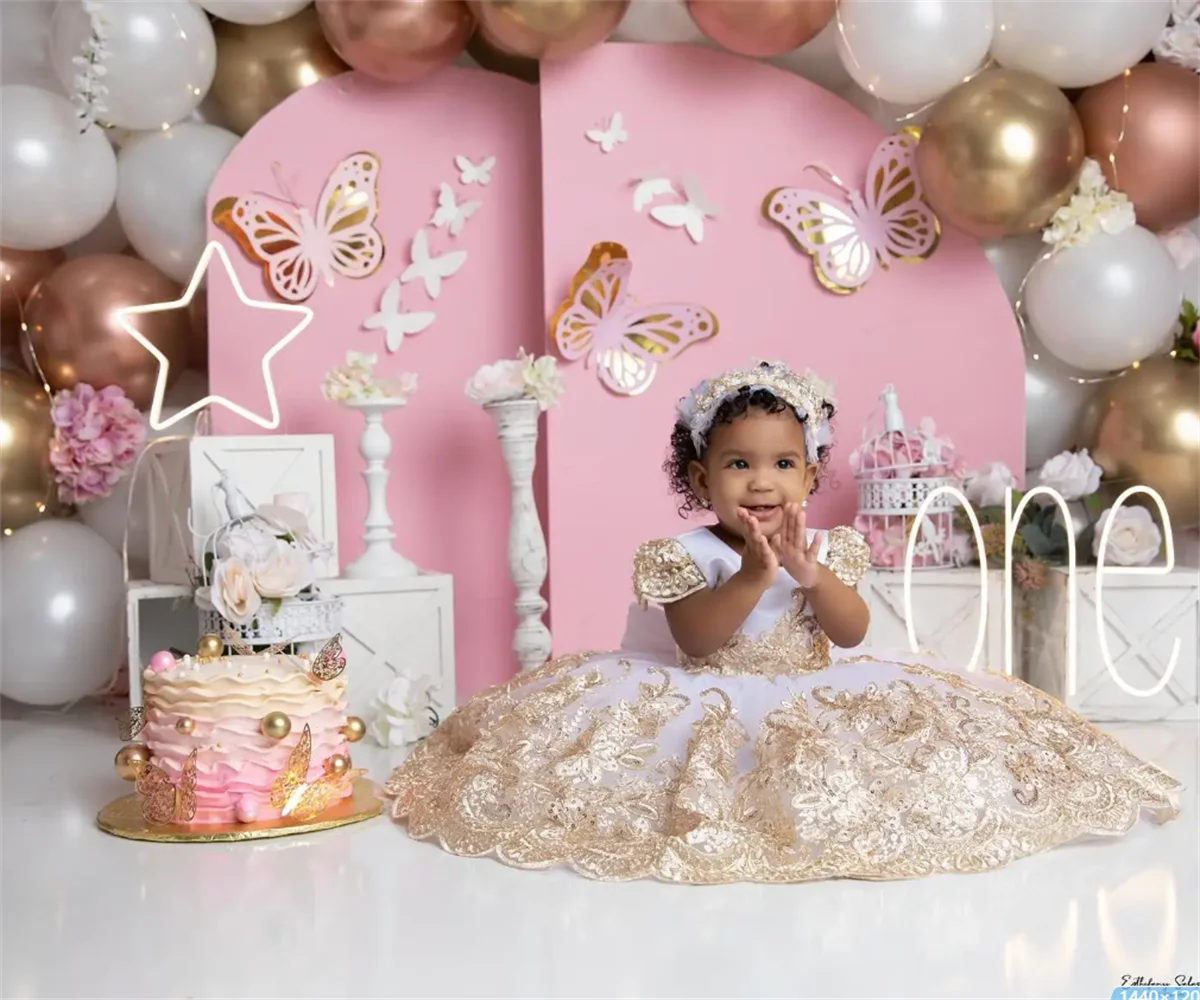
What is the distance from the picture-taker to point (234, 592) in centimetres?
310

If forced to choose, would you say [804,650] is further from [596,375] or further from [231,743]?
[596,375]

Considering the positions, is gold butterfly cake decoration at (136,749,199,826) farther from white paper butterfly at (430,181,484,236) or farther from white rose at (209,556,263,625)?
white paper butterfly at (430,181,484,236)

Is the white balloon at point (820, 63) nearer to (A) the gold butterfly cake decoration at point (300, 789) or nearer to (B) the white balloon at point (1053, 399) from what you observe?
(B) the white balloon at point (1053, 399)

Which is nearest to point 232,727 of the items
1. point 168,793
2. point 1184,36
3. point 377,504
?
point 168,793

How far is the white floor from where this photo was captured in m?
1.84

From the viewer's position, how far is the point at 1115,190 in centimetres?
384

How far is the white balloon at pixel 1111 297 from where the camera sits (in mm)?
3713

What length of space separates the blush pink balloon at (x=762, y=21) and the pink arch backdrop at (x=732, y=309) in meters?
0.27

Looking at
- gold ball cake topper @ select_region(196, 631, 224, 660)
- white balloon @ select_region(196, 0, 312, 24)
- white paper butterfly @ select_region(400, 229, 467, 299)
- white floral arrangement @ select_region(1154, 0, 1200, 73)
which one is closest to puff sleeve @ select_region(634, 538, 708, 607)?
gold ball cake topper @ select_region(196, 631, 224, 660)

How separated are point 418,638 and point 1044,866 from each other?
1879 mm

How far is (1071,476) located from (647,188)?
140 centimetres

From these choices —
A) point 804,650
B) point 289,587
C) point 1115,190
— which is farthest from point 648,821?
point 1115,190

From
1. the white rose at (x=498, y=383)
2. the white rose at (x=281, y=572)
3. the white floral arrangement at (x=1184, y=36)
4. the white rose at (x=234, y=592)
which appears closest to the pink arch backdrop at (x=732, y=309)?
the white rose at (x=498, y=383)

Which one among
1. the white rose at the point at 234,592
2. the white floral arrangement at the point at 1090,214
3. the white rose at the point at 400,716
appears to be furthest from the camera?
the white floral arrangement at the point at 1090,214
